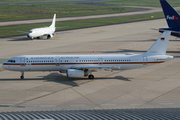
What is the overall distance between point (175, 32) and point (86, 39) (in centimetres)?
3560

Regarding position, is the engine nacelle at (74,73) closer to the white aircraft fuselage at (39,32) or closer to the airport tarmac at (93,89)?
the airport tarmac at (93,89)

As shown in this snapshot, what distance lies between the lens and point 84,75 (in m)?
50.0

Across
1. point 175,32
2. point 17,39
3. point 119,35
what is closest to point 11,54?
point 17,39

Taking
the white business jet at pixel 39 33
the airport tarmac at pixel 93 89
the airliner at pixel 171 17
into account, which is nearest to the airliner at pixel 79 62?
the airport tarmac at pixel 93 89

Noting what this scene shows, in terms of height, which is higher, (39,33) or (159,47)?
(39,33)

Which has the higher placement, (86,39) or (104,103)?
(86,39)

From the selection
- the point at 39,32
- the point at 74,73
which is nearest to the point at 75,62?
the point at 74,73

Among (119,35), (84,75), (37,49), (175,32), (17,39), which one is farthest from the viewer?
(119,35)

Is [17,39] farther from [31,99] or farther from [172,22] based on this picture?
[31,99]

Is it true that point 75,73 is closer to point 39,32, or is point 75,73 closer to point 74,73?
point 74,73

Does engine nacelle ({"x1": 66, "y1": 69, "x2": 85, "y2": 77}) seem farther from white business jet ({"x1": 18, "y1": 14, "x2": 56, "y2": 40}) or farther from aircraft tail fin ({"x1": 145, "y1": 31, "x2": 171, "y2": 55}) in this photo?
white business jet ({"x1": 18, "y1": 14, "x2": 56, "y2": 40})

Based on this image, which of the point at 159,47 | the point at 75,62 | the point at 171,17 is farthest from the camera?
the point at 171,17

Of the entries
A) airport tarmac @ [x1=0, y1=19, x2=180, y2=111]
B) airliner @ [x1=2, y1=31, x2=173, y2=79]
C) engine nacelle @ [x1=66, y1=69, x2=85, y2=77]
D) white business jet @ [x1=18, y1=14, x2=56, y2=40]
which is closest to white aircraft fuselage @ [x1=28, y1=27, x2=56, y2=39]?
white business jet @ [x1=18, y1=14, x2=56, y2=40]

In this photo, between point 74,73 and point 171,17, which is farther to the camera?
point 171,17
